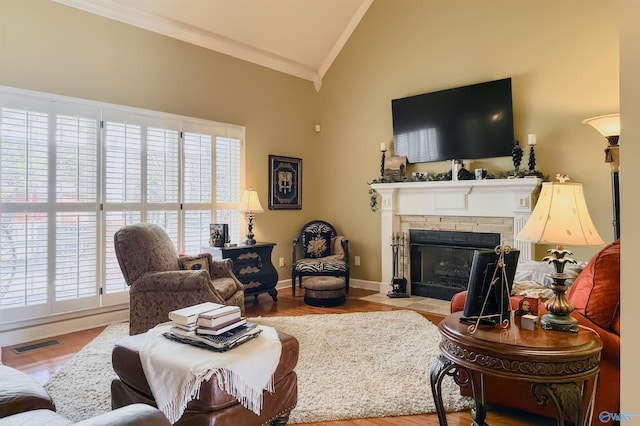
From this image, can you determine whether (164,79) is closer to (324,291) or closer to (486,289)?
(324,291)

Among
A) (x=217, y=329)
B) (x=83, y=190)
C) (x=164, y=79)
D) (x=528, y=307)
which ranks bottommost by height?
(x=217, y=329)

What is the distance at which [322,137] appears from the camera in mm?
6438

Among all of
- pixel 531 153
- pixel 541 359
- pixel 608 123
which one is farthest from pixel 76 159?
pixel 608 123

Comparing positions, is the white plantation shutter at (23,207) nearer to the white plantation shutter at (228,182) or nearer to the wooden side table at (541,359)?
the white plantation shutter at (228,182)

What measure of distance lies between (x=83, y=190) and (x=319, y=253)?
3.04 m

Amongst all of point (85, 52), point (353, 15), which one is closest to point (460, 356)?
point (85, 52)

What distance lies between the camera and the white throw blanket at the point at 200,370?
1721 mm

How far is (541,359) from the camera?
1.52m

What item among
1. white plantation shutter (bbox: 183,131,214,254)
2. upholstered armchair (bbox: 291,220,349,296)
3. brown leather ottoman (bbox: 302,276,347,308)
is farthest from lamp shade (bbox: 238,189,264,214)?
brown leather ottoman (bbox: 302,276,347,308)

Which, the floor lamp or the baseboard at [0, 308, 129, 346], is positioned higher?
the floor lamp

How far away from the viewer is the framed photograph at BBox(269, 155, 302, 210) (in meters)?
5.81

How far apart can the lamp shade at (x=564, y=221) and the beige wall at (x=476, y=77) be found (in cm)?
273

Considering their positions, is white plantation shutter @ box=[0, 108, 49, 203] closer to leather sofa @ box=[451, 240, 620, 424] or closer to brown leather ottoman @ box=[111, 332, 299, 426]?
brown leather ottoman @ box=[111, 332, 299, 426]

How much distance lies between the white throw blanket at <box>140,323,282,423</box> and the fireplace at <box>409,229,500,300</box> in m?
3.55
